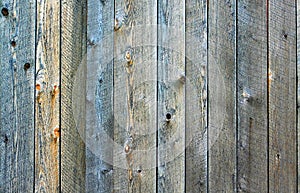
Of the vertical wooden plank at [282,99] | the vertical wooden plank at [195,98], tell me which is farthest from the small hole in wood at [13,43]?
the vertical wooden plank at [282,99]

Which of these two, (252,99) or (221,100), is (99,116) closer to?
(221,100)

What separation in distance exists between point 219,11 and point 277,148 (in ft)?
2.08

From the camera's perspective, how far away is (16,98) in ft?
6.77

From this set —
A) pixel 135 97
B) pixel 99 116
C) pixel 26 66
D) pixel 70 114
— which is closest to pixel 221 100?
pixel 135 97

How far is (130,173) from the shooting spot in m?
2.09

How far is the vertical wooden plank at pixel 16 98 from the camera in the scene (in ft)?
6.76

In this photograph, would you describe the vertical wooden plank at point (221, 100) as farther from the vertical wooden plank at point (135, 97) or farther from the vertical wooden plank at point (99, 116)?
the vertical wooden plank at point (99, 116)

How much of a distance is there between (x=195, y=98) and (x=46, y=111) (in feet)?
2.03

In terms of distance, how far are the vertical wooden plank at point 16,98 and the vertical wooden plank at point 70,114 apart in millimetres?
127

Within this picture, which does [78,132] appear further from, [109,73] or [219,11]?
[219,11]

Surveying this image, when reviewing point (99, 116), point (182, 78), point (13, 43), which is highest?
point (13, 43)

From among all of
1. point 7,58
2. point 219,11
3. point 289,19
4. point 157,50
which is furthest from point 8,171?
point 289,19

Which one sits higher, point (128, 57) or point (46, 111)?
point (128, 57)

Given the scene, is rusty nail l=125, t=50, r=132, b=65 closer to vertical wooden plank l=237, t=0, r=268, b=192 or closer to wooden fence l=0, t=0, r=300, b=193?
wooden fence l=0, t=0, r=300, b=193
